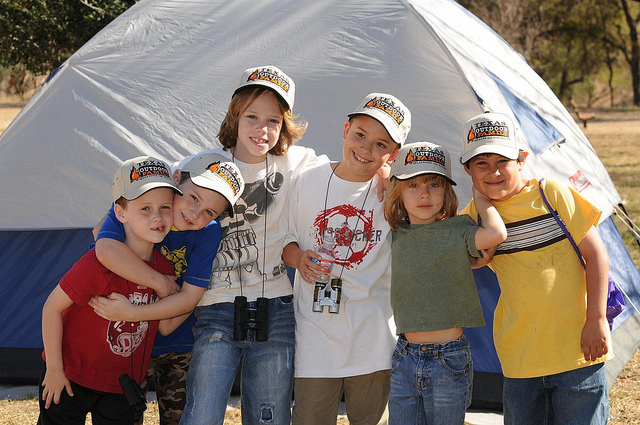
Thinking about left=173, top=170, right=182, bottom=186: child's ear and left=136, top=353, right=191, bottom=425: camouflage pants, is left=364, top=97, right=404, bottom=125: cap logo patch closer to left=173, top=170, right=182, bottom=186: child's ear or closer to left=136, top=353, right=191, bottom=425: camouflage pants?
left=173, top=170, right=182, bottom=186: child's ear

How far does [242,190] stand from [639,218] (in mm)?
6298

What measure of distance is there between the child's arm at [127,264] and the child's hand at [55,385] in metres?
0.40

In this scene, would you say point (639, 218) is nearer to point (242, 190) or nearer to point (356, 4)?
point (356, 4)

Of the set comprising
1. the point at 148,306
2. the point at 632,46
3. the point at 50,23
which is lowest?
the point at 148,306

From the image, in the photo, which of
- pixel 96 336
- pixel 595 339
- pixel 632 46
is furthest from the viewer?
pixel 632 46

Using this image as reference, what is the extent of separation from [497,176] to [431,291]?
0.47 m

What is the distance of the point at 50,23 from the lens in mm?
9711

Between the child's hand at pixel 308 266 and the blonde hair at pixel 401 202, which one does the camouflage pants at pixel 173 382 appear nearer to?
the child's hand at pixel 308 266

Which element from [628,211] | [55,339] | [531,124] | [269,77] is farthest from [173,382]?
[628,211]

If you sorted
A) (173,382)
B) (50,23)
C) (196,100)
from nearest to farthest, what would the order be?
1. (173,382)
2. (196,100)
3. (50,23)

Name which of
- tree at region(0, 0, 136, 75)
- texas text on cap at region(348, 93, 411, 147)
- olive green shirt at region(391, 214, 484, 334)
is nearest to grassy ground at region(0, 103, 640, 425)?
olive green shirt at region(391, 214, 484, 334)

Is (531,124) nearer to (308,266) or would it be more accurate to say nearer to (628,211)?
(308,266)

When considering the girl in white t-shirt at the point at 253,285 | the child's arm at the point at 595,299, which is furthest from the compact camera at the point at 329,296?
the child's arm at the point at 595,299

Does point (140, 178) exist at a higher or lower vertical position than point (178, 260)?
higher
